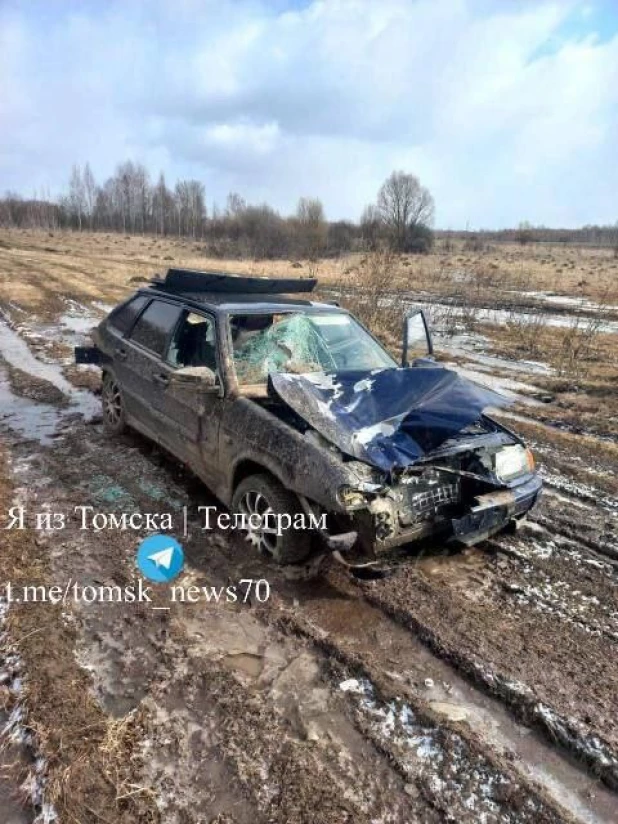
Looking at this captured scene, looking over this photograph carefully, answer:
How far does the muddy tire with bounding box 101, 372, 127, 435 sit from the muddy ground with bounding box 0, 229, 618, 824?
108 cm

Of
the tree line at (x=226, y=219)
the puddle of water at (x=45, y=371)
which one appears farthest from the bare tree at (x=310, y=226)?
the puddle of water at (x=45, y=371)

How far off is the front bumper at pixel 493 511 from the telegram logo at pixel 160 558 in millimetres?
1827

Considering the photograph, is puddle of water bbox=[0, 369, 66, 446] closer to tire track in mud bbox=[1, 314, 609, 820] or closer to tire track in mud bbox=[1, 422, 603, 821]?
tire track in mud bbox=[1, 314, 609, 820]

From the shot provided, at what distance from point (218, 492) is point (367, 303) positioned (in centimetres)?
916

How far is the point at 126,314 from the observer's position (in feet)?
18.5

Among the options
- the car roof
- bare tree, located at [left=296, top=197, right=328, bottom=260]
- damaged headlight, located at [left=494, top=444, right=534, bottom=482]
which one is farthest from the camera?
bare tree, located at [left=296, top=197, right=328, bottom=260]

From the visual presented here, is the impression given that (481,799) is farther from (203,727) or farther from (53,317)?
(53,317)

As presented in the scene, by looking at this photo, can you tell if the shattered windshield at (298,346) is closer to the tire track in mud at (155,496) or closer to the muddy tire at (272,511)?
the muddy tire at (272,511)

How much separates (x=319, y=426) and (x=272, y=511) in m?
0.61

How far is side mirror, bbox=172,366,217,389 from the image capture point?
3.85 meters

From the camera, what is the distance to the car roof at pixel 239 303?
4.40m

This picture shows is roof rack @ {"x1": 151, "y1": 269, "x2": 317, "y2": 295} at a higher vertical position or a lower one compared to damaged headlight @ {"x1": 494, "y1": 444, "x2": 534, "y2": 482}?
higher

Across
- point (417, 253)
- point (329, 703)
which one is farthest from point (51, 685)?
point (417, 253)

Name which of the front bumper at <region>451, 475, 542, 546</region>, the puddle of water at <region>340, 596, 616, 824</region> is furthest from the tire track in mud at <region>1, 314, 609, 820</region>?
the front bumper at <region>451, 475, 542, 546</region>
